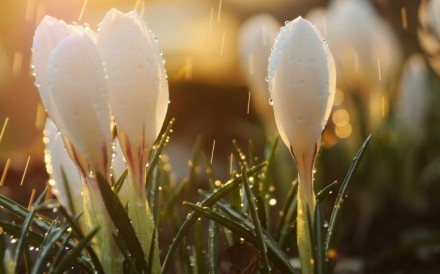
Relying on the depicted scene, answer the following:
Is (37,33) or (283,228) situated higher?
(37,33)

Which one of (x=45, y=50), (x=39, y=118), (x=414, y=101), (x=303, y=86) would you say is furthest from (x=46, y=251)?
(x=39, y=118)

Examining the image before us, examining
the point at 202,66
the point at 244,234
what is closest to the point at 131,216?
the point at 244,234

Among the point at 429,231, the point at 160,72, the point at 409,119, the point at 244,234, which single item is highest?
the point at 160,72

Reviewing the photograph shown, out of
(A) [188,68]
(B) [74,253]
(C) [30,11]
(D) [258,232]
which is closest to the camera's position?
(B) [74,253]

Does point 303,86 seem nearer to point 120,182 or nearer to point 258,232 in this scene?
point 258,232

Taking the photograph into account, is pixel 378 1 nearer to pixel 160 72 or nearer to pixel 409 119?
pixel 409 119

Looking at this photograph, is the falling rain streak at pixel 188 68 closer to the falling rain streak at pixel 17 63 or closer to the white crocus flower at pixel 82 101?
the falling rain streak at pixel 17 63

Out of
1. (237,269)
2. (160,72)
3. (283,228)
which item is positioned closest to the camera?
(160,72)
